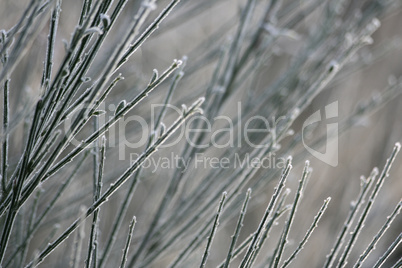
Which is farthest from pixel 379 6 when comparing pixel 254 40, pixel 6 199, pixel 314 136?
pixel 6 199

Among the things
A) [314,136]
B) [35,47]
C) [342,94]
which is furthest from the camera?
[342,94]

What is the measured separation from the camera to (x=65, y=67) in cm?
86

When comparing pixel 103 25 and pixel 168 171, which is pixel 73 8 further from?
pixel 103 25

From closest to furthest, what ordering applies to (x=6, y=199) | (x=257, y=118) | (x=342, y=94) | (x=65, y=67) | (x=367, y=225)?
(x=65, y=67)
(x=6, y=199)
(x=257, y=118)
(x=367, y=225)
(x=342, y=94)

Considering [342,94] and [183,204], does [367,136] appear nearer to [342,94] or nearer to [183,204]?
[342,94]

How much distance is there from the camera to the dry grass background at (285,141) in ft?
6.10

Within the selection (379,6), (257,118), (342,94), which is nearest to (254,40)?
(257,118)

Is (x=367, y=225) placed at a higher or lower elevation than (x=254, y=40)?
lower

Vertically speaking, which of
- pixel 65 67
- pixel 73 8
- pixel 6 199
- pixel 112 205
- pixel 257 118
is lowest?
pixel 6 199

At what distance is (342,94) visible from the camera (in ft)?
9.63

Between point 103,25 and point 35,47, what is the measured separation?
3.70 ft

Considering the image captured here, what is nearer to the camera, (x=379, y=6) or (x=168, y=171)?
(x=379, y=6)

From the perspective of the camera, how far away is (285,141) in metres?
3.24

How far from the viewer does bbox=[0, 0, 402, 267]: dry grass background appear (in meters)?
1.86
